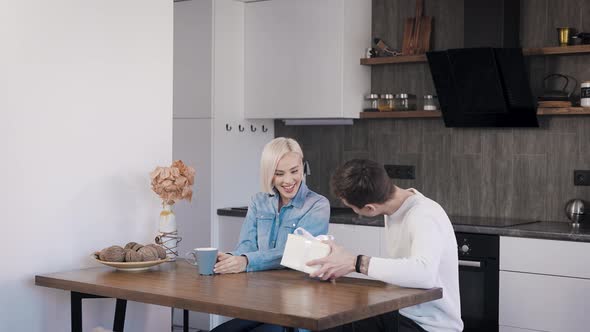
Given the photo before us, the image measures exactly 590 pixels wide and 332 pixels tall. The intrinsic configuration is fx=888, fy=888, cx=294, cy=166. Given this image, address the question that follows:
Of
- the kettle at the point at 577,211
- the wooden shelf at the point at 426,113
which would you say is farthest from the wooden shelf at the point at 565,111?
the kettle at the point at 577,211

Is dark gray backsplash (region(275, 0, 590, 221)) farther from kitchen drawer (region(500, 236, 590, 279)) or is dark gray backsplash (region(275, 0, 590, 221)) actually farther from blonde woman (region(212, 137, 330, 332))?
blonde woman (region(212, 137, 330, 332))

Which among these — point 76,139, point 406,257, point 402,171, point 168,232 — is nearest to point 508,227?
point 402,171

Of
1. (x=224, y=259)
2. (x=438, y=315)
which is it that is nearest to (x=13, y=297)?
(x=224, y=259)

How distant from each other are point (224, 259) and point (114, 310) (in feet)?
2.54

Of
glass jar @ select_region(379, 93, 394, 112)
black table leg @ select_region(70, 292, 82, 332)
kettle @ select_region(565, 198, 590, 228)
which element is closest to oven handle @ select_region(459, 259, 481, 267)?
kettle @ select_region(565, 198, 590, 228)

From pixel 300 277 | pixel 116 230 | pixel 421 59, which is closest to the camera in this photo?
pixel 300 277

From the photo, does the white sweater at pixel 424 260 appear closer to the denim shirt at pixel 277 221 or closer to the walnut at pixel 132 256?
the denim shirt at pixel 277 221

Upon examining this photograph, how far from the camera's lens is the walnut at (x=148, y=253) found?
3357 millimetres

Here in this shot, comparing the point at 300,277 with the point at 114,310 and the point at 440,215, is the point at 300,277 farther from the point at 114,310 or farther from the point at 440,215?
the point at 114,310

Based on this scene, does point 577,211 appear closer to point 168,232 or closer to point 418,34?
point 418,34

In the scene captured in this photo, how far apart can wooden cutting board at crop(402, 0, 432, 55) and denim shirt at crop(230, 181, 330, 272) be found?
7.25 feet

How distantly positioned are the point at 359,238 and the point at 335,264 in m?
2.30

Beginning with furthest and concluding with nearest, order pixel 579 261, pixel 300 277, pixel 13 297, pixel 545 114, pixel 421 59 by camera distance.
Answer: pixel 421 59, pixel 545 114, pixel 579 261, pixel 13 297, pixel 300 277

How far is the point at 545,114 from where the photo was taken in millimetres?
5020
